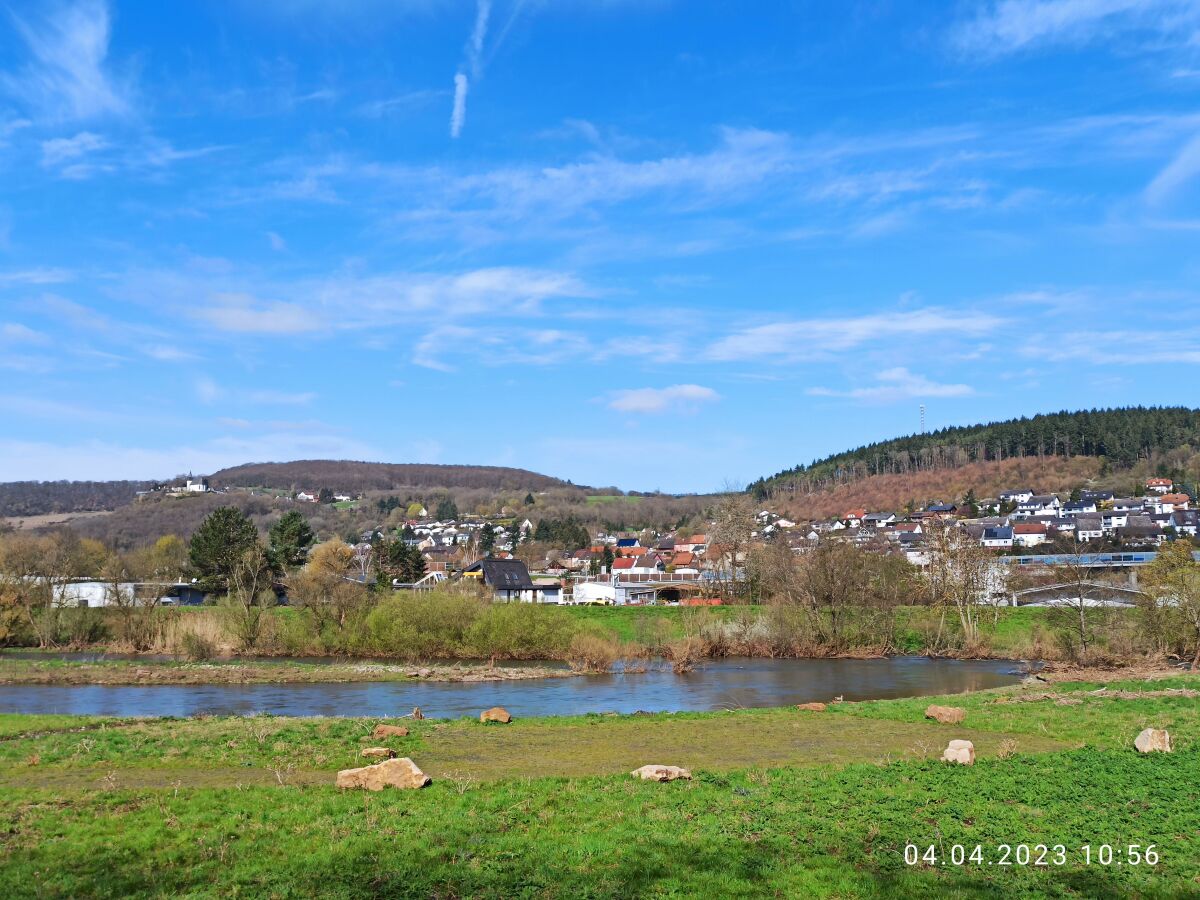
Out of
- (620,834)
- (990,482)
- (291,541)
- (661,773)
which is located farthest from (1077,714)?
(990,482)

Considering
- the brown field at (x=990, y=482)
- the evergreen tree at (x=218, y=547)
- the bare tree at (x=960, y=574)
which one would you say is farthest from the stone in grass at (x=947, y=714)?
the brown field at (x=990, y=482)

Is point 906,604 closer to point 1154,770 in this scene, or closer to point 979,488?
point 1154,770

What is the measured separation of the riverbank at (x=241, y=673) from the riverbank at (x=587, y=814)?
20.6m

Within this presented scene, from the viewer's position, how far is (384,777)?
605 inches

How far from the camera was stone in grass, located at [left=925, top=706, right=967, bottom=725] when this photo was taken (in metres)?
24.0

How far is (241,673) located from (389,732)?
25622 millimetres

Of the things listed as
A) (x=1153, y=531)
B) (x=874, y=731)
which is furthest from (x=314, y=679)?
(x=1153, y=531)

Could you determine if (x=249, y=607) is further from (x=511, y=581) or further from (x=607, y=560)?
(x=607, y=560)

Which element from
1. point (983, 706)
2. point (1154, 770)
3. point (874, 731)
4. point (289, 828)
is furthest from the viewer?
point (983, 706)

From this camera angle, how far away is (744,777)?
53.1 feet

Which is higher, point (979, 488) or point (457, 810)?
point (979, 488)

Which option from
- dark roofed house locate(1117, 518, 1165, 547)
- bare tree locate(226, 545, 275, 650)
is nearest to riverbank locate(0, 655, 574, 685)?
bare tree locate(226, 545, 275, 650)

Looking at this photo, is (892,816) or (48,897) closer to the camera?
(48,897)

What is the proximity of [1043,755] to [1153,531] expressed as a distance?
119587 millimetres
